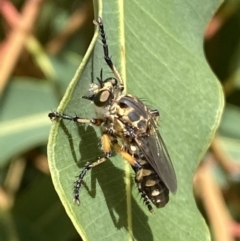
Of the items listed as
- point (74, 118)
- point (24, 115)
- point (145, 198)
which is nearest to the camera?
point (74, 118)

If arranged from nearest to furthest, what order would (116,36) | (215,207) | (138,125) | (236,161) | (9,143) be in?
(116,36) < (138,125) < (215,207) < (9,143) < (236,161)

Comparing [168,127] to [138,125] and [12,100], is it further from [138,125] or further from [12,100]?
[12,100]

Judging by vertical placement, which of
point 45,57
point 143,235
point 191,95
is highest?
point 45,57

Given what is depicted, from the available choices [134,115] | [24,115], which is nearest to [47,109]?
[24,115]

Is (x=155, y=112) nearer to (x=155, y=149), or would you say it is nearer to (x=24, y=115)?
(x=155, y=149)

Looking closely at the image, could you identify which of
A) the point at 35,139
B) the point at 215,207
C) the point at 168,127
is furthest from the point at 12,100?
the point at 168,127

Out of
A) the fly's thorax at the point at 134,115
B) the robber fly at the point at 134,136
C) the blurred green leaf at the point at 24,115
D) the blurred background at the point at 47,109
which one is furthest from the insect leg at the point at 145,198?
the blurred green leaf at the point at 24,115

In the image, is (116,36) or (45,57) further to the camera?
(45,57)

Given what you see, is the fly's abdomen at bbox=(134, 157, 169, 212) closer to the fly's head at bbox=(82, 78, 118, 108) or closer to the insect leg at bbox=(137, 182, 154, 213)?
the insect leg at bbox=(137, 182, 154, 213)
